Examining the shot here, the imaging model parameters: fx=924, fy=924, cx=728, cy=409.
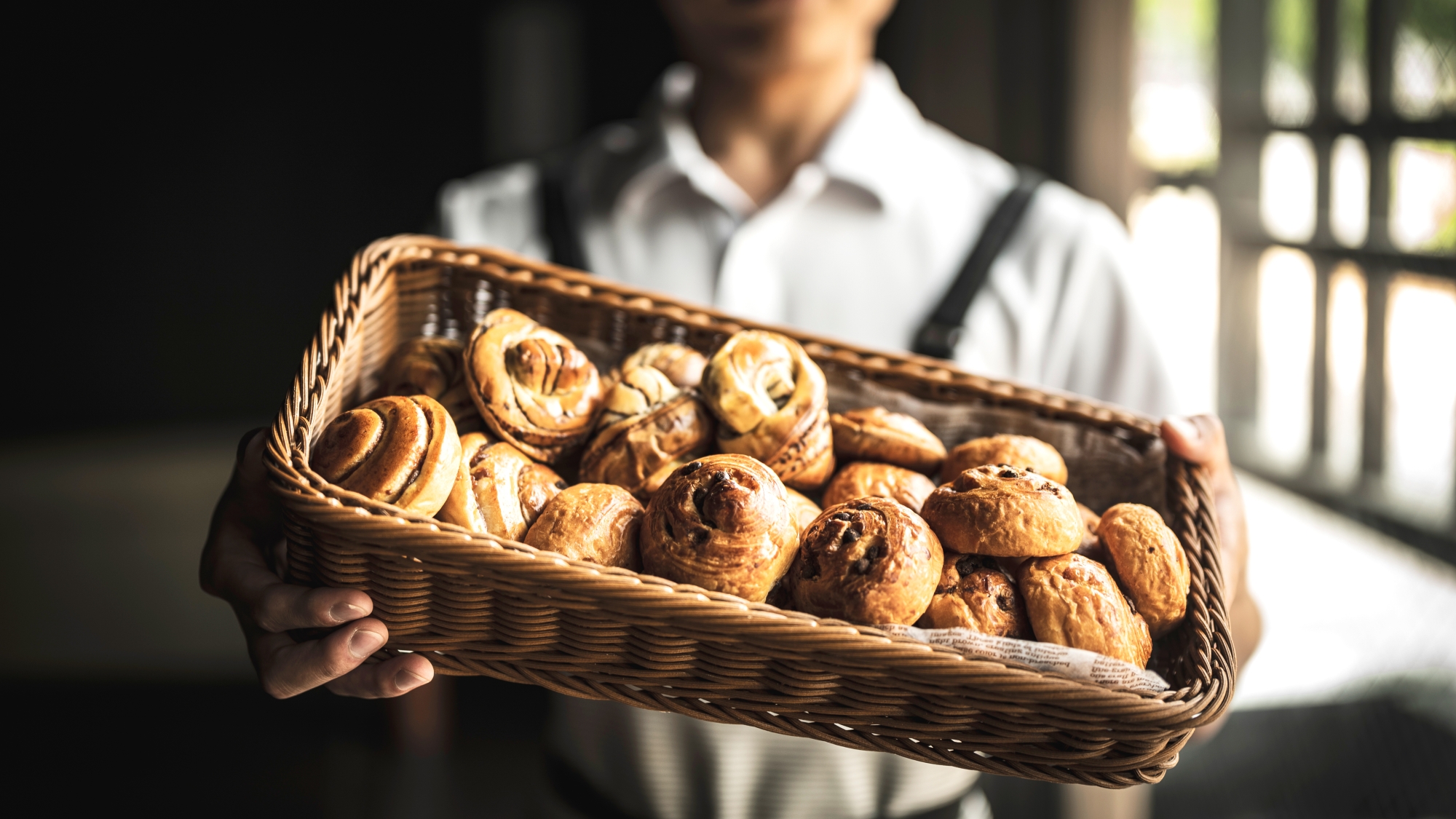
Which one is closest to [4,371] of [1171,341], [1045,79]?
[1045,79]

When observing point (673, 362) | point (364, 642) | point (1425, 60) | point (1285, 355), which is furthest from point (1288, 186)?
point (364, 642)

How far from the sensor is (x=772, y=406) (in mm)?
786

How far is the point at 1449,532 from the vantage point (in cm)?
212

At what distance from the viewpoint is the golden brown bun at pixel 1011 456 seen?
811 mm

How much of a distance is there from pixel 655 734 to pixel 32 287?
3.56 m

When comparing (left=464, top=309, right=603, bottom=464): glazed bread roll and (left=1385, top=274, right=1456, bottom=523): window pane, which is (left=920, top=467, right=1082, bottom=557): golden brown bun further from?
(left=1385, top=274, right=1456, bottom=523): window pane

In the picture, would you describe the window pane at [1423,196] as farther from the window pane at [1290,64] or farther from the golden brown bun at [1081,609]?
the golden brown bun at [1081,609]

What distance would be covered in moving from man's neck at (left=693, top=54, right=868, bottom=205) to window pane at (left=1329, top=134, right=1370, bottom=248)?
1.79 meters

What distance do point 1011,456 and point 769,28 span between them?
615mm

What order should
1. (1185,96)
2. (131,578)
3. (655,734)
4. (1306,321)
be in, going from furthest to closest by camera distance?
(131,578), (1185,96), (1306,321), (655,734)

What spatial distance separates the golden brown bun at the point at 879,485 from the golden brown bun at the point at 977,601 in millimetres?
79

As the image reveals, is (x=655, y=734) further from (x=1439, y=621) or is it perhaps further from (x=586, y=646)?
(x=1439, y=621)

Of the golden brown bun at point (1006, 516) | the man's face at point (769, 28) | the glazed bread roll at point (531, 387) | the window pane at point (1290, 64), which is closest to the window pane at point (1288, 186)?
the window pane at point (1290, 64)

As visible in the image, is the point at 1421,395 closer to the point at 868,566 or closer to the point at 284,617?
the point at 868,566
